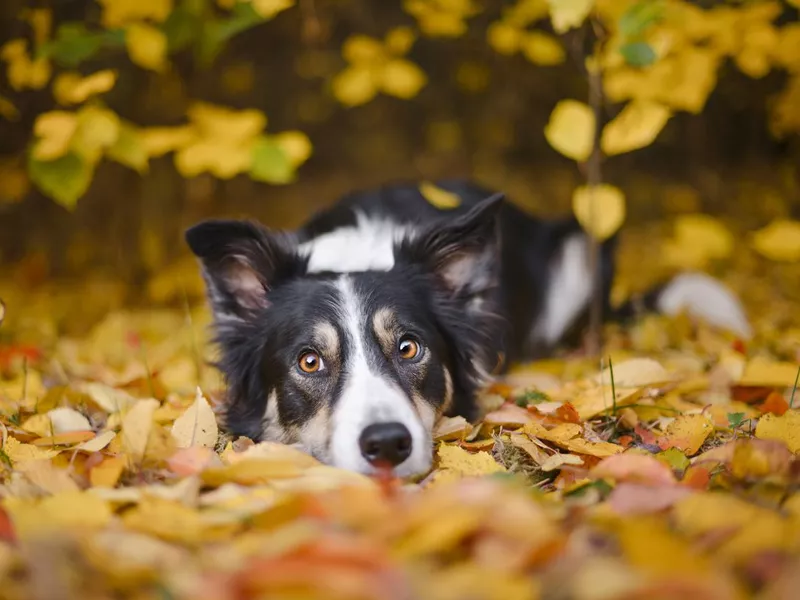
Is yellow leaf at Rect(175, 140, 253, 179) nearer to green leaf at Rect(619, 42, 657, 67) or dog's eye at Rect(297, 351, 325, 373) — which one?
dog's eye at Rect(297, 351, 325, 373)

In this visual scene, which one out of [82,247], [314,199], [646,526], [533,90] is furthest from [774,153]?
[646,526]

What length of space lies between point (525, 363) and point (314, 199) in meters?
4.69

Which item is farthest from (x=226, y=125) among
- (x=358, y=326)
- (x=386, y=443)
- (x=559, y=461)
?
(x=559, y=461)

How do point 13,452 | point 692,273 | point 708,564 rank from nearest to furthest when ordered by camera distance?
point 708,564 < point 13,452 < point 692,273

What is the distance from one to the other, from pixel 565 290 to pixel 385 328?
277 cm

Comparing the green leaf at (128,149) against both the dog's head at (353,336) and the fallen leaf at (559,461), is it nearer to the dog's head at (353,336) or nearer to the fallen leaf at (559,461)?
the dog's head at (353,336)

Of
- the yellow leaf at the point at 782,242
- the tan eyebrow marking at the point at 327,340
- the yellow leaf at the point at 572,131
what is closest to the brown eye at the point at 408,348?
the tan eyebrow marking at the point at 327,340

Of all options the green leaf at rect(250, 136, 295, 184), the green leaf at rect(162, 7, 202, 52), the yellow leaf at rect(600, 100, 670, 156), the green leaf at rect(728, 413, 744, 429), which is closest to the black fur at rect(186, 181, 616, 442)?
the green leaf at rect(250, 136, 295, 184)

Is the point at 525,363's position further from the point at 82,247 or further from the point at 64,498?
the point at 82,247

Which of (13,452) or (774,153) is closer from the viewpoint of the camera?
(13,452)

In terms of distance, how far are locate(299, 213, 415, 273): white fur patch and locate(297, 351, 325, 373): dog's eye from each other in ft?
1.92

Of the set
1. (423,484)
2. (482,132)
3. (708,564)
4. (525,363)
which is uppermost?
(482,132)

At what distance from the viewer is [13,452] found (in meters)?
2.71

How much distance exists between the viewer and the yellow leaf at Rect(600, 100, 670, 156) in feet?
11.5
